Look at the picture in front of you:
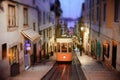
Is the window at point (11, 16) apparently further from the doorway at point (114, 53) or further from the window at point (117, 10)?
the doorway at point (114, 53)

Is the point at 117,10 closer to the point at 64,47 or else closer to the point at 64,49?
the point at 64,47

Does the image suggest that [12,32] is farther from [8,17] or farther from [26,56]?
[26,56]

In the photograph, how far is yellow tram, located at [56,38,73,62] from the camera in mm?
29812

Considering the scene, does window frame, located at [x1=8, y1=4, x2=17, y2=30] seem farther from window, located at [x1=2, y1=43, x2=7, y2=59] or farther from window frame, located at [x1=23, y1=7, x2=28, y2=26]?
window frame, located at [x1=23, y1=7, x2=28, y2=26]

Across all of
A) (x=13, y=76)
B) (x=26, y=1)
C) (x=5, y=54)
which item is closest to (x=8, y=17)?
(x=5, y=54)

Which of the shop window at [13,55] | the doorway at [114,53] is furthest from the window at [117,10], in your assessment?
the shop window at [13,55]

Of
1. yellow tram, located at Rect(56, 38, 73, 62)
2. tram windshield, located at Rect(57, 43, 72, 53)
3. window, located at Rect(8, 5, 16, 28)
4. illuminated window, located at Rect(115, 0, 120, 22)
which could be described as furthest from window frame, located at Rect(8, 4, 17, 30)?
tram windshield, located at Rect(57, 43, 72, 53)

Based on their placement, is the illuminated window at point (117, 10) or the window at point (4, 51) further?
the illuminated window at point (117, 10)

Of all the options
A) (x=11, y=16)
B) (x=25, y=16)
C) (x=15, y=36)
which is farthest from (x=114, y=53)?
(x=11, y=16)

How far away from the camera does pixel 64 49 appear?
30.1m

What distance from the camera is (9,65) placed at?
19062mm

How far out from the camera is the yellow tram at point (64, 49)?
29812 millimetres

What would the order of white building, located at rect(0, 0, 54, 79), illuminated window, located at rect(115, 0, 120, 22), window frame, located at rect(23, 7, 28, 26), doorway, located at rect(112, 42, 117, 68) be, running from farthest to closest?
window frame, located at rect(23, 7, 28, 26) → doorway, located at rect(112, 42, 117, 68) → illuminated window, located at rect(115, 0, 120, 22) → white building, located at rect(0, 0, 54, 79)

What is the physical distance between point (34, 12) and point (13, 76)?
37.6ft
